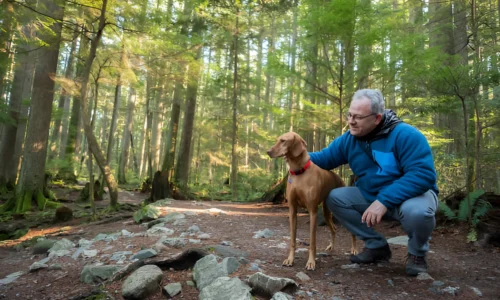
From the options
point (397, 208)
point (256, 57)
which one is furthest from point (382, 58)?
point (256, 57)

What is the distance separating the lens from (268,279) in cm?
241

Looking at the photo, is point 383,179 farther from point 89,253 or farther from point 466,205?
point 89,253

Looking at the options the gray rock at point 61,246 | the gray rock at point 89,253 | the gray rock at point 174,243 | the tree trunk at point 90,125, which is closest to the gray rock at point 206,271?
the gray rock at point 174,243

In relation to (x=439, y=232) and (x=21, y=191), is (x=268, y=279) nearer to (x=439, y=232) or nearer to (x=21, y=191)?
(x=439, y=232)

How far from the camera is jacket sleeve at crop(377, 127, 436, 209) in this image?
103 inches

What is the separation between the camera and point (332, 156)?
3.40 m

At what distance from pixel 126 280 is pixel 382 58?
22.3 feet

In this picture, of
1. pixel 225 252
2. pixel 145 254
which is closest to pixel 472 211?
pixel 225 252

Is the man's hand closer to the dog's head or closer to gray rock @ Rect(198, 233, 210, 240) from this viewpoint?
the dog's head

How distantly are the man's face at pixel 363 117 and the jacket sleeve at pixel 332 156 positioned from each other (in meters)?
0.44

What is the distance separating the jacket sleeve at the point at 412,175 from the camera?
2.63 metres

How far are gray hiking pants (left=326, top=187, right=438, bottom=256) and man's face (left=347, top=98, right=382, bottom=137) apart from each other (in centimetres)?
74

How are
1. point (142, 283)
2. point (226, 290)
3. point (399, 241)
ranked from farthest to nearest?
point (399, 241) → point (142, 283) → point (226, 290)

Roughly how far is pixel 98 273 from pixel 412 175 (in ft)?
10.0
